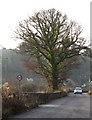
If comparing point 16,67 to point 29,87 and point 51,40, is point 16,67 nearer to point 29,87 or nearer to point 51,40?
point 51,40

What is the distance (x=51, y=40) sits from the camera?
2591 inches

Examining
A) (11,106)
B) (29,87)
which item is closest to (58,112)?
(11,106)

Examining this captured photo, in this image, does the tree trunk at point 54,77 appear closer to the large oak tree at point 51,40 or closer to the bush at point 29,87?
the large oak tree at point 51,40

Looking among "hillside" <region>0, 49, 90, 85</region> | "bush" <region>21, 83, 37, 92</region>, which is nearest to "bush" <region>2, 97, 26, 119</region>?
"bush" <region>21, 83, 37, 92</region>

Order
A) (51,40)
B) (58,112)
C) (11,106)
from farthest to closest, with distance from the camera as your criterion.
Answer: (51,40), (58,112), (11,106)

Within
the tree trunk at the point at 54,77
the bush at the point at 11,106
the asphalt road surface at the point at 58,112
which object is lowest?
the asphalt road surface at the point at 58,112

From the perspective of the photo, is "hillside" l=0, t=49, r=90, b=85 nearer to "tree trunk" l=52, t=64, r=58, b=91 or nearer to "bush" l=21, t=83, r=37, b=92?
"tree trunk" l=52, t=64, r=58, b=91

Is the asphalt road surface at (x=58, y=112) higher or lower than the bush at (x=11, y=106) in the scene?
lower

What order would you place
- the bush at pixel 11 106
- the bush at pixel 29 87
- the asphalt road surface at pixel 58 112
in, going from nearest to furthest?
the bush at pixel 11 106
the asphalt road surface at pixel 58 112
the bush at pixel 29 87

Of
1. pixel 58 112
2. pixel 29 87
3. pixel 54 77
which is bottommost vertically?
pixel 58 112

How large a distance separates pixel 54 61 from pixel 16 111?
1692 inches

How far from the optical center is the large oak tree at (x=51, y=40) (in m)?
64.7

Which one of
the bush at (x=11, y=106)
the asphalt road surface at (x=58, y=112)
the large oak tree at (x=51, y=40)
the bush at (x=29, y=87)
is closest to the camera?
the bush at (x=11, y=106)

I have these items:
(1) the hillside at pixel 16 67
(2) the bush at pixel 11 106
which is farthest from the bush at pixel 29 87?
(2) the bush at pixel 11 106
